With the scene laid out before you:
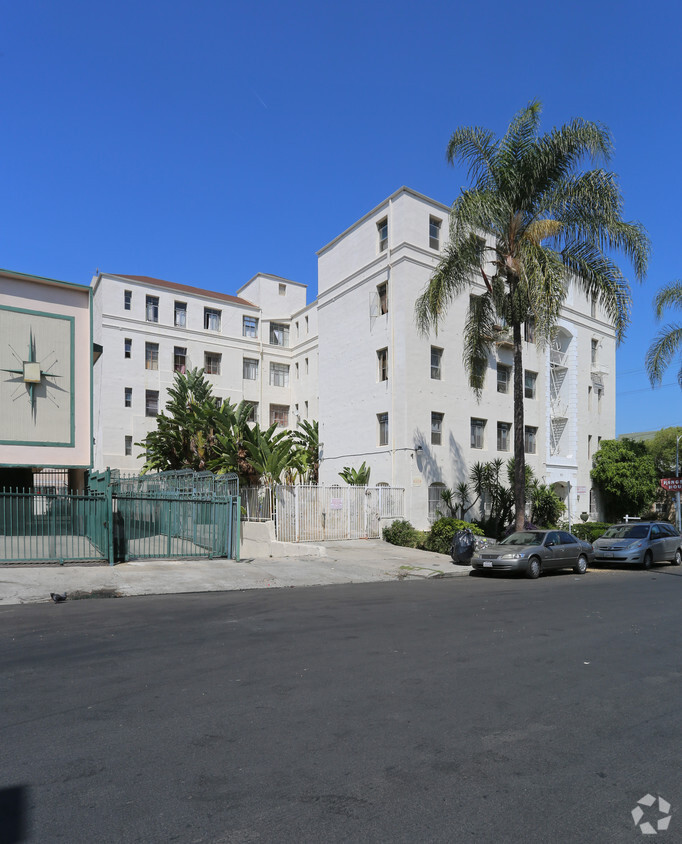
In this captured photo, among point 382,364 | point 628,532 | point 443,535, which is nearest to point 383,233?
point 382,364

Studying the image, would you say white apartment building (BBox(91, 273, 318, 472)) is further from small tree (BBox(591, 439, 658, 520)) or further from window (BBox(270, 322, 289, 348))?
small tree (BBox(591, 439, 658, 520))

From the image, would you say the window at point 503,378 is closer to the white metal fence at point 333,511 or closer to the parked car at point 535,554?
→ the white metal fence at point 333,511

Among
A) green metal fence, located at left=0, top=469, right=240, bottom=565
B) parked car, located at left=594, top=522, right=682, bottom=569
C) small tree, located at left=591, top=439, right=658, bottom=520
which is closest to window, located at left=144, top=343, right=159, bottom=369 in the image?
green metal fence, located at left=0, top=469, right=240, bottom=565

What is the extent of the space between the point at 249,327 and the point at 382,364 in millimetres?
17106

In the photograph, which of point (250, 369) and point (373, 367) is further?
point (250, 369)

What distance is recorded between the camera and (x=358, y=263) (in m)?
33.4

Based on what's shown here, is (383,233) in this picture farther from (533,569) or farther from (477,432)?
(533,569)

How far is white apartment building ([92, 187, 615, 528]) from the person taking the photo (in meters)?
30.2

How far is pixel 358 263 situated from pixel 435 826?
31557 mm

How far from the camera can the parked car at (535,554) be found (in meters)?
18.3

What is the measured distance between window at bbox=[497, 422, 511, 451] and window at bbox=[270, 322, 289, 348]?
1873 centimetres

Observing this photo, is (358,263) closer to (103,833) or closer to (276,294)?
(276,294)

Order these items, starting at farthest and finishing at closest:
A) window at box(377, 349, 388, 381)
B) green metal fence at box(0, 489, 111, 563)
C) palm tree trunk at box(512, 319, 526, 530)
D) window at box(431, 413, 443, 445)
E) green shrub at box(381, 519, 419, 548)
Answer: window at box(377, 349, 388, 381) < window at box(431, 413, 443, 445) < green shrub at box(381, 519, 419, 548) < palm tree trunk at box(512, 319, 526, 530) < green metal fence at box(0, 489, 111, 563)

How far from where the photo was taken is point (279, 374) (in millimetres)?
46906
